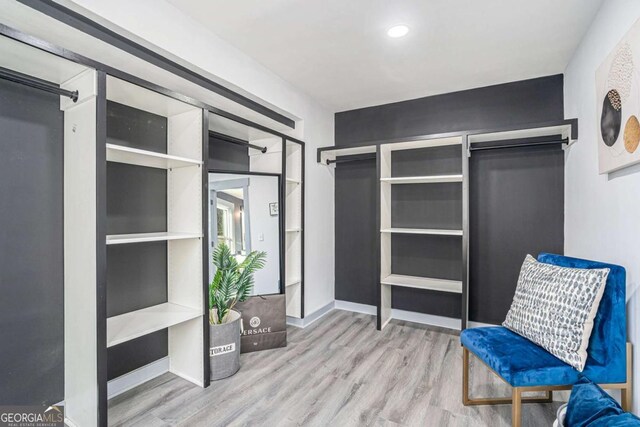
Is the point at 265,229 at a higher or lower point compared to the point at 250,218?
lower

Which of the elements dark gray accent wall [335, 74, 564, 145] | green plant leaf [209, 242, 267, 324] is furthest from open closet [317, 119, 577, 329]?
green plant leaf [209, 242, 267, 324]

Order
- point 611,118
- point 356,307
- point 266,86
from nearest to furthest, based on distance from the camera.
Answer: point 611,118 < point 266,86 < point 356,307

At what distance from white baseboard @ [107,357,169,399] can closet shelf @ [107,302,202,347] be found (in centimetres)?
43

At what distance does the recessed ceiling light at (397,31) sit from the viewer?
2.15 metres

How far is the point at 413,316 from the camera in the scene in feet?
11.5

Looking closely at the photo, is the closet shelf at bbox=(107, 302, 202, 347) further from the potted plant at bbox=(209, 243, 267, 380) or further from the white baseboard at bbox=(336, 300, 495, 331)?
the white baseboard at bbox=(336, 300, 495, 331)

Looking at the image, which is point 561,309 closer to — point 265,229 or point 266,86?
point 265,229

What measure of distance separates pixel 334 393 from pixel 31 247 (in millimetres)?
2043

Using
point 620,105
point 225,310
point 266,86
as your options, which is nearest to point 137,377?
point 225,310

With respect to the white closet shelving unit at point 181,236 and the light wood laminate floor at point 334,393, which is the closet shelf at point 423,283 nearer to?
the light wood laminate floor at point 334,393

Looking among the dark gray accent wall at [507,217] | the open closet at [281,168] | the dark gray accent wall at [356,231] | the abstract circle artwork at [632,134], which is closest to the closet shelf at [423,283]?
the dark gray accent wall at [507,217]

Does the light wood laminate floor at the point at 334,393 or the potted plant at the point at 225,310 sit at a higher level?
the potted plant at the point at 225,310

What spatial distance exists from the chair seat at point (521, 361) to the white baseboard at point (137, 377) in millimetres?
2200

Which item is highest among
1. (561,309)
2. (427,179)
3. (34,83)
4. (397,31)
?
(397,31)
